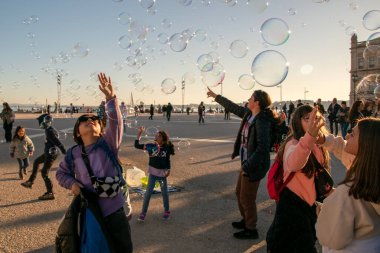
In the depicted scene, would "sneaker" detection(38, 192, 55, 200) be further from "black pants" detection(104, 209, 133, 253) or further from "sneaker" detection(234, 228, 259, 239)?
"black pants" detection(104, 209, 133, 253)

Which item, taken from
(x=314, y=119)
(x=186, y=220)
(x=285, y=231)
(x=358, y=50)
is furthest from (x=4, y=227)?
(x=358, y=50)

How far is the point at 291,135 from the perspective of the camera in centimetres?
320

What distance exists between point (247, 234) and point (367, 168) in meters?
2.71

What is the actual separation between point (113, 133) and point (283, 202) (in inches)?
61.7

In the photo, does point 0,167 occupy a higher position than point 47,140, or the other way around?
point 47,140

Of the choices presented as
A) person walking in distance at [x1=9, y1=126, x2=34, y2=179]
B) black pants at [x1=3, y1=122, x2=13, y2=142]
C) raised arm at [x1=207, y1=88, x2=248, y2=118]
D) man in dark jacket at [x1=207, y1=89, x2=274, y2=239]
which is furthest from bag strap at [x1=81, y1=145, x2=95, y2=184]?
black pants at [x1=3, y1=122, x2=13, y2=142]

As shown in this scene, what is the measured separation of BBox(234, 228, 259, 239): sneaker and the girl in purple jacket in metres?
1.81

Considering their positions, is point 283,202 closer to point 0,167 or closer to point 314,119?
point 314,119

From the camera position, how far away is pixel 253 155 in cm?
428

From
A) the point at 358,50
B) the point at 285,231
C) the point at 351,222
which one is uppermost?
the point at 358,50

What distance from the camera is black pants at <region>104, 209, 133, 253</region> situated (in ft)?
9.27

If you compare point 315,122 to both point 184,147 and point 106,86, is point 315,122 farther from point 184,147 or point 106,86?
point 184,147

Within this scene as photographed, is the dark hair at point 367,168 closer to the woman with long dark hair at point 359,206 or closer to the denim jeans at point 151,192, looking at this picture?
the woman with long dark hair at point 359,206

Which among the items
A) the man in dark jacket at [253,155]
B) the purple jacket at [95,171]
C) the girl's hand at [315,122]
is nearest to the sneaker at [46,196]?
the man in dark jacket at [253,155]
